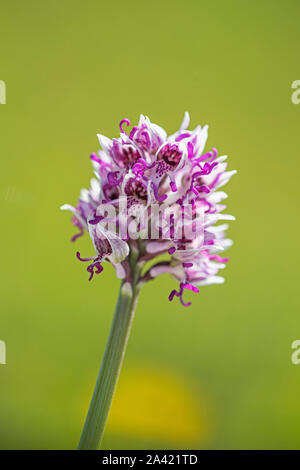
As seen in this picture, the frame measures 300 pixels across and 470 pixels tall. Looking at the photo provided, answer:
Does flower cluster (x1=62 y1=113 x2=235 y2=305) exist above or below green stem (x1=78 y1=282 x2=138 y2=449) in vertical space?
above

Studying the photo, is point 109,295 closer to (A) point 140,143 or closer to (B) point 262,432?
(B) point 262,432

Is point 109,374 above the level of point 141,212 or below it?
below

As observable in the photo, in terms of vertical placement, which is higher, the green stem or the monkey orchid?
the monkey orchid

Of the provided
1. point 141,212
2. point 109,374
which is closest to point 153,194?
point 141,212

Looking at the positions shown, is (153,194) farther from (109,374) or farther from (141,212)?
(109,374)
